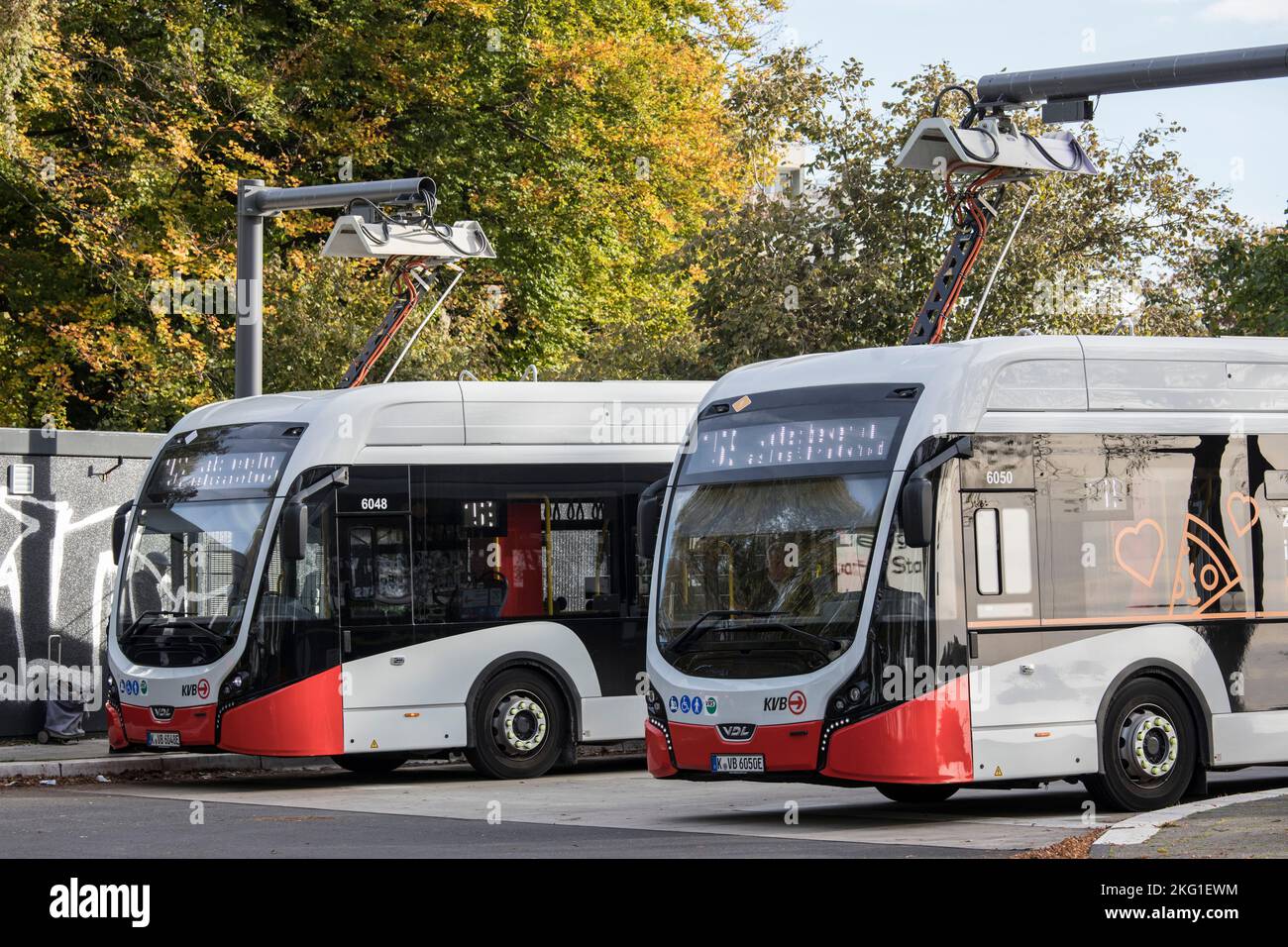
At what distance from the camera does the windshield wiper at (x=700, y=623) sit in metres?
13.4

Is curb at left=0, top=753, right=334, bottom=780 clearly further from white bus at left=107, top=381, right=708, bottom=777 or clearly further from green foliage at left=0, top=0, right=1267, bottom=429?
green foliage at left=0, top=0, right=1267, bottom=429

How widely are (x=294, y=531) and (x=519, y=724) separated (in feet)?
9.26

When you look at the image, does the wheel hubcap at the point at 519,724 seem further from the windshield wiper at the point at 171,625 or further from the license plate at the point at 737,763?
the license plate at the point at 737,763

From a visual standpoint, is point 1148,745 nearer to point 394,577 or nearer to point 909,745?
point 909,745

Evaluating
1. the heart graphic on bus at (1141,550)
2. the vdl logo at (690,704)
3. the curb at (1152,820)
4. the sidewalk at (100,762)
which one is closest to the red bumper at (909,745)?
the vdl logo at (690,704)

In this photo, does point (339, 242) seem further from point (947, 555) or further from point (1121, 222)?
point (1121, 222)

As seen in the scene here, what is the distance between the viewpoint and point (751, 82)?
37969mm

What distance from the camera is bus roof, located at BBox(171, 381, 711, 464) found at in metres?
17.0

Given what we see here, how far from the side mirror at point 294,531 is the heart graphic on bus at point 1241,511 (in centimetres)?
701

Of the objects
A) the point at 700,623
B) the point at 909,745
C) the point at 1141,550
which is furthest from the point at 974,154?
the point at 909,745

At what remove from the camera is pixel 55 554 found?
20.6 metres

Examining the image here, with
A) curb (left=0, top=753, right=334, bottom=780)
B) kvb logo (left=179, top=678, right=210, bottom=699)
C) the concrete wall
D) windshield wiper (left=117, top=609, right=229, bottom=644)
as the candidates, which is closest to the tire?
curb (left=0, top=753, right=334, bottom=780)
